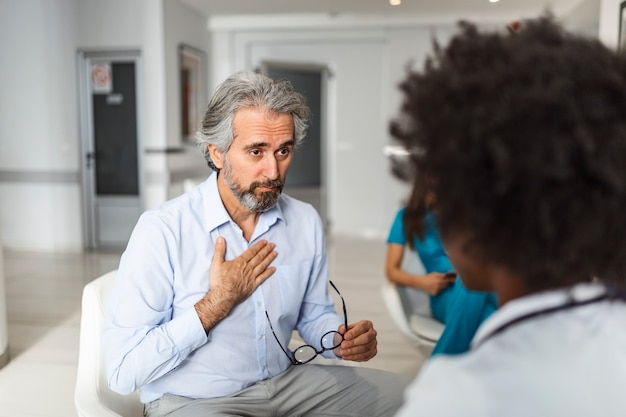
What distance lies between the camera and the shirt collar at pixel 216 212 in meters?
1.54

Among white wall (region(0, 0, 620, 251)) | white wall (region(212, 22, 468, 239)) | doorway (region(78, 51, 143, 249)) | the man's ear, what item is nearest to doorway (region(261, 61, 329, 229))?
white wall (region(212, 22, 468, 239))

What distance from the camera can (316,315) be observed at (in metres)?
1.70

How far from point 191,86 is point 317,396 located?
20.3 ft

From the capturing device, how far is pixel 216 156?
167 centimetres

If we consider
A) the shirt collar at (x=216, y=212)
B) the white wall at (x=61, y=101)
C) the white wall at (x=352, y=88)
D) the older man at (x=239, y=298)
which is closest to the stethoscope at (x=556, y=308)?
the older man at (x=239, y=298)

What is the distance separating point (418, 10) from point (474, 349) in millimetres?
6972

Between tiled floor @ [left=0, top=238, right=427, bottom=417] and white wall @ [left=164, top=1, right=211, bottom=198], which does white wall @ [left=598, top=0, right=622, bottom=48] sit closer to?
tiled floor @ [left=0, top=238, right=427, bottom=417]

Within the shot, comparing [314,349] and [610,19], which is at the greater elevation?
[610,19]

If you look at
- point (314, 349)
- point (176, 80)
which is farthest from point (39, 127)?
point (314, 349)

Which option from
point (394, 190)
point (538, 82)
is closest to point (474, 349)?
point (538, 82)

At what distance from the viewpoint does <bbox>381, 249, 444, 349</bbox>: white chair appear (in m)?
2.35

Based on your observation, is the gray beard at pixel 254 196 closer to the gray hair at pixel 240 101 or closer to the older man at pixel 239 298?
the older man at pixel 239 298

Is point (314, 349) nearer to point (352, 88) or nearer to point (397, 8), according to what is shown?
point (397, 8)

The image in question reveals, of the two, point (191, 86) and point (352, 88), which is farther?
point (352, 88)
